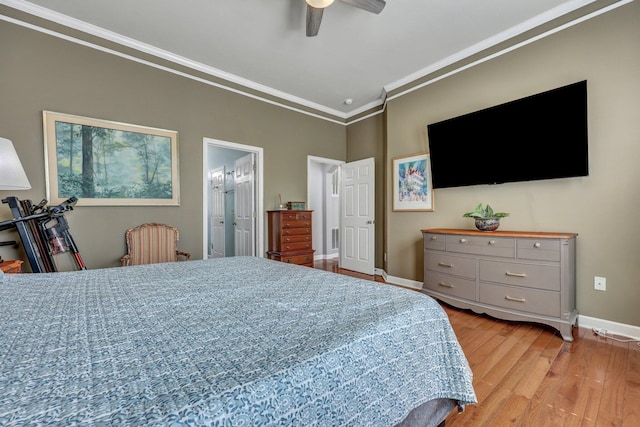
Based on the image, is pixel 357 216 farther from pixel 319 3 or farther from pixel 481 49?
pixel 319 3

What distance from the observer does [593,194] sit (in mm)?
2424

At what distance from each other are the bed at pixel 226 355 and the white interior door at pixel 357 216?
3.25m

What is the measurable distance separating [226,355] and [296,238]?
3.39 metres

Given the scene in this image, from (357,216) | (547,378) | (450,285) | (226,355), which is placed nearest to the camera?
(226,355)

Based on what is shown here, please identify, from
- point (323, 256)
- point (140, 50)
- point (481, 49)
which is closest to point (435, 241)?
point (481, 49)

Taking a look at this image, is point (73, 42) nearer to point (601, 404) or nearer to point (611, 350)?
point (601, 404)

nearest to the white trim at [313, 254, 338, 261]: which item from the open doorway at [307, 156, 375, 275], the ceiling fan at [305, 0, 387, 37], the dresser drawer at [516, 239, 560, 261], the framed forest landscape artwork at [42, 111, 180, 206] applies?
the open doorway at [307, 156, 375, 275]

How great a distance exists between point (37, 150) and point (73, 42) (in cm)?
115

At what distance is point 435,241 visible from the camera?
10.2 feet

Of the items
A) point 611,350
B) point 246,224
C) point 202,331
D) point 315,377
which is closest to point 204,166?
point 246,224

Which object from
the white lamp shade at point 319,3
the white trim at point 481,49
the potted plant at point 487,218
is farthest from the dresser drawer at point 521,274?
the white lamp shade at point 319,3

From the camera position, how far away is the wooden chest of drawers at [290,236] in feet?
12.9

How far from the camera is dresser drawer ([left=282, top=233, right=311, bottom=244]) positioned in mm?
3961

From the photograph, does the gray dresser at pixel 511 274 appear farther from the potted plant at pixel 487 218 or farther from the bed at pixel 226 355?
the bed at pixel 226 355
